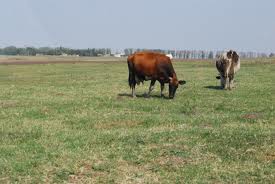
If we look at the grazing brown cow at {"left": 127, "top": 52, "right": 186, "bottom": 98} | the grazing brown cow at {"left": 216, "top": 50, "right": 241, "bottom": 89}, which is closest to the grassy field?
the grazing brown cow at {"left": 127, "top": 52, "right": 186, "bottom": 98}

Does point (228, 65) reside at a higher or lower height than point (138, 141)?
higher

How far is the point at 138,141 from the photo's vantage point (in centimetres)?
1355

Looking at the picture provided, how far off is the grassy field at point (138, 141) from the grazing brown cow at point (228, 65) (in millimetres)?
5720

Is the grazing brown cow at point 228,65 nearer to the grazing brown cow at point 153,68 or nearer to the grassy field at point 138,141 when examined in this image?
the grazing brown cow at point 153,68

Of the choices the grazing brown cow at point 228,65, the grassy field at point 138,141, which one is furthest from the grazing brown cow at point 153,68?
the grazing brown cow at point 228,65

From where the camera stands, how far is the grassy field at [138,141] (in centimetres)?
1077

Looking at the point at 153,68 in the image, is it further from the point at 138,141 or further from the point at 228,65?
the point at 138,141

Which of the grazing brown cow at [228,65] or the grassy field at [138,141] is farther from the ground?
the grazing brown cow at [228,65]

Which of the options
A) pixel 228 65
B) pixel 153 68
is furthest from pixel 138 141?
pixel 228 65

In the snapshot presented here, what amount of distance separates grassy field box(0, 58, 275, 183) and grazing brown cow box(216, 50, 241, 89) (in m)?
5.72

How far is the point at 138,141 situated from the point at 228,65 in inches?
619

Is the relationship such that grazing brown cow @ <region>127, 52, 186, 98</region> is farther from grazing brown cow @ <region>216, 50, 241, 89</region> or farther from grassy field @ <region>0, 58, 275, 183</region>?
grazing brown cow @ <region>216, 50, 241, 89</region>

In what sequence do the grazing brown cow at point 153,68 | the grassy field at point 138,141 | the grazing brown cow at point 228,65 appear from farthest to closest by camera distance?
the grazing brown cow at point 228,65 → the grazing brown cow at point 153,68 → the grassy field at point 138,141

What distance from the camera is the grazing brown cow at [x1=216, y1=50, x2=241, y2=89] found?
28234 millimetres
